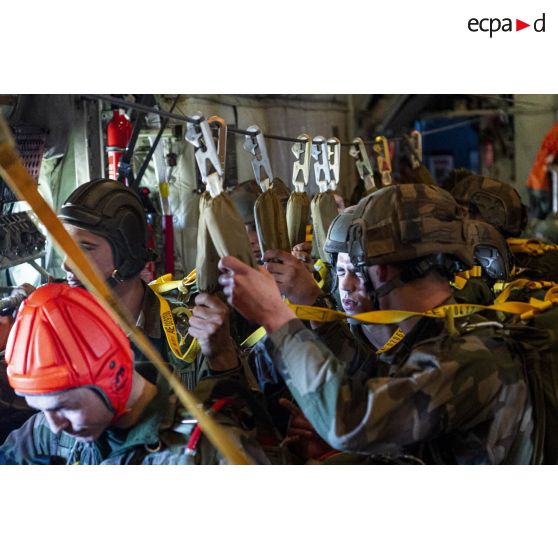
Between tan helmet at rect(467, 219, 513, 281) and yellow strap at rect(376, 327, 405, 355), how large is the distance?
2.12 ft

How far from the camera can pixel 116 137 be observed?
163 inches

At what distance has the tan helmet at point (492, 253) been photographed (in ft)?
11.3

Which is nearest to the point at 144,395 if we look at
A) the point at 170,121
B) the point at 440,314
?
the point at 440,314

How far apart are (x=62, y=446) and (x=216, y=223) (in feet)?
2.69

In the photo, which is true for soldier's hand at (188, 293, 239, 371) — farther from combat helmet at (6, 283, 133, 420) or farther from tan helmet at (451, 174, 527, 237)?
tan helmet at (451, 174, 527, 237)

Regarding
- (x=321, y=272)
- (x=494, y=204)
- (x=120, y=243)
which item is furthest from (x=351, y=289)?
(x=494, y=204)

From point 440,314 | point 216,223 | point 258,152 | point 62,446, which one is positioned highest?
point 258,152

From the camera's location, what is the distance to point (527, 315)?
249 centimetres

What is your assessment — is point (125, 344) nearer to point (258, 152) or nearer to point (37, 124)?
point (258, 152)

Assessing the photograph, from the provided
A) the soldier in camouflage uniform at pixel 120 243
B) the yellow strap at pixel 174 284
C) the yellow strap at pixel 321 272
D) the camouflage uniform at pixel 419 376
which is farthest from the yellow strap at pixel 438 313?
the yellow strap at pixel 321 272

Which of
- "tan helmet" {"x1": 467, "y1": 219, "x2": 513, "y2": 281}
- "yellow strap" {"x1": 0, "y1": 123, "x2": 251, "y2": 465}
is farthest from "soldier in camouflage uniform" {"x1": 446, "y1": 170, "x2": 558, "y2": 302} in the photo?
"yellow strap" {"x1": 0, "y1": 123, "x2": 251, "y2": 465}

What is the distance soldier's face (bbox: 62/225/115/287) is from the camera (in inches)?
114

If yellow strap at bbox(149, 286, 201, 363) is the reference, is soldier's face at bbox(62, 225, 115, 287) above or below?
above
